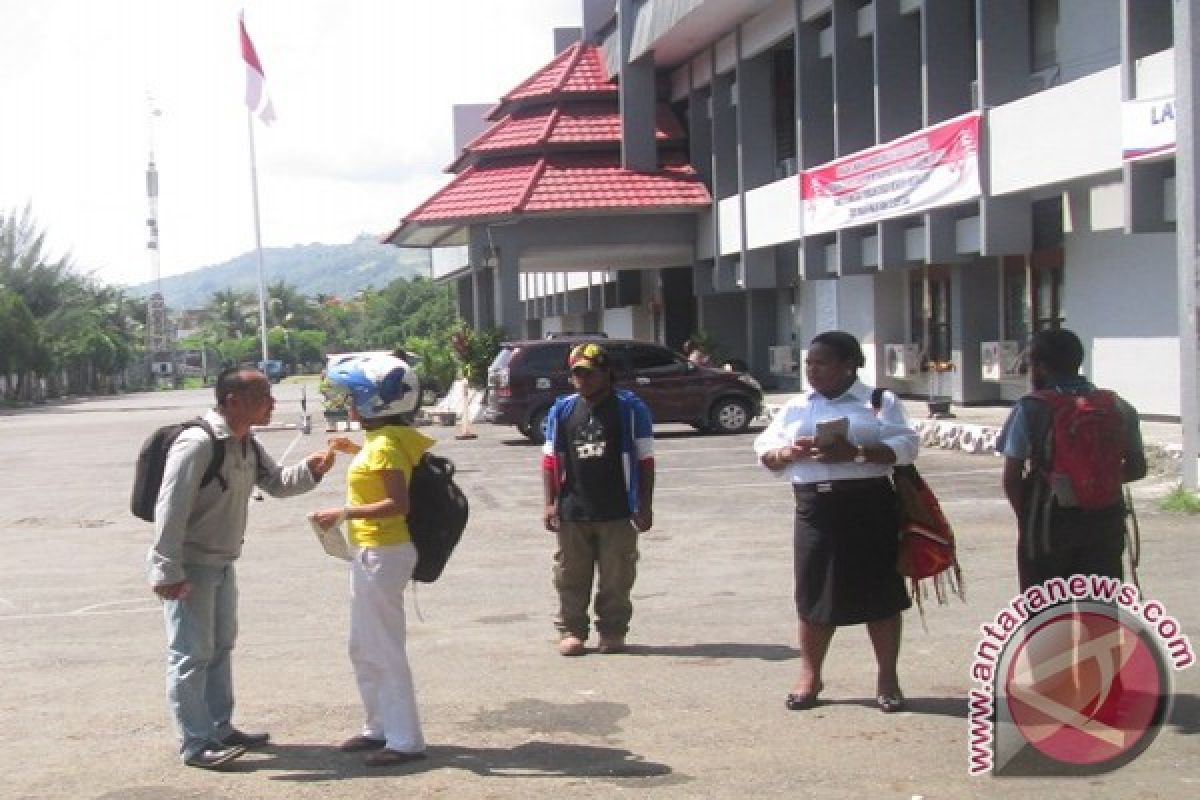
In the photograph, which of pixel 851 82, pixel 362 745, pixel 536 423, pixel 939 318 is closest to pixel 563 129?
pixel 851 82

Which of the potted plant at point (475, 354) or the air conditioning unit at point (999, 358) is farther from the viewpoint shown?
the potted plant at point (475, 354)

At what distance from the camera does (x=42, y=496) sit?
66.5 feet

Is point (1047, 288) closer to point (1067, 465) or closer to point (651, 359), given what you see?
point (651, 359)

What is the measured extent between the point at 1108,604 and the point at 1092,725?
20.4 inches

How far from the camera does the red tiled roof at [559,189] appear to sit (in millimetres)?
35781

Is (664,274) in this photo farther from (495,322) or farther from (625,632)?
(625,632)

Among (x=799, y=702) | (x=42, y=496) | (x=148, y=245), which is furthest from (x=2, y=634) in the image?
(x=148, y=245)

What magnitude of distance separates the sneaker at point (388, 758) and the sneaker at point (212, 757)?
561 millimetres

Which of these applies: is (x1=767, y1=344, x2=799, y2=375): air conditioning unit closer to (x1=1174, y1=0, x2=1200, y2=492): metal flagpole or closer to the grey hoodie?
(x1=1174, y1=0, x2=1200, y2=492): metal flagpole

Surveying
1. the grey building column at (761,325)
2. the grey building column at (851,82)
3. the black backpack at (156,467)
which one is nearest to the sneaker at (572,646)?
the black backpack at (156,467)

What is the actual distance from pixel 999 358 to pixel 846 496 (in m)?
20.3

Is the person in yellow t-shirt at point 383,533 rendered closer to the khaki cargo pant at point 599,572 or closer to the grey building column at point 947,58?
the khaki cargo pant at point 599,572

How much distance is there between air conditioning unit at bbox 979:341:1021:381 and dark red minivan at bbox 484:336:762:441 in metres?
4.06

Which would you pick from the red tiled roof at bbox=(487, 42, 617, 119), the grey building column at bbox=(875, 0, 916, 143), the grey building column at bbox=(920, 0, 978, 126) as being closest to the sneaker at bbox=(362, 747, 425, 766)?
the grey building column at bbox=(920, 0, 978, 126)
